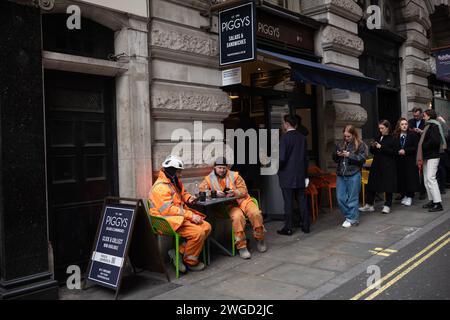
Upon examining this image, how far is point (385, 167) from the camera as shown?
28.2ft

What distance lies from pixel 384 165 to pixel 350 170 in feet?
5.28

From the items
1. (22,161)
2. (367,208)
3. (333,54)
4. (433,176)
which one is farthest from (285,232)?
(333,54)

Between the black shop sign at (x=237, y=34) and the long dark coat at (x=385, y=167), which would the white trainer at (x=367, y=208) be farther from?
the black shop sign at (x=237, y=34)

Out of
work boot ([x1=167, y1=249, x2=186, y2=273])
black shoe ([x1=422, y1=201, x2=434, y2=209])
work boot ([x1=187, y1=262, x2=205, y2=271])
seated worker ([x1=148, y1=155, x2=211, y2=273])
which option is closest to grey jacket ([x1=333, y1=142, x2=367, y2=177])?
black shoe ([x1=422, y1=201, x2=434, y2=209])

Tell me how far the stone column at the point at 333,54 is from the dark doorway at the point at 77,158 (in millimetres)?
5711

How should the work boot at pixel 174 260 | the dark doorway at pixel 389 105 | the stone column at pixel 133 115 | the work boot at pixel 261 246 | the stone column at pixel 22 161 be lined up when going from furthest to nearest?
the dark doorway at pixel 389 105 < the work boot at pixel 261 246 < the stone column at pixel 133 115 < the work boot at pixel 174 260 < the stone column at pixel 22 161

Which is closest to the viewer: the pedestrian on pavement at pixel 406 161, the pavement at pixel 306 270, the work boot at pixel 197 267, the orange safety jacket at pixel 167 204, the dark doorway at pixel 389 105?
the pavement at pixel 306 270

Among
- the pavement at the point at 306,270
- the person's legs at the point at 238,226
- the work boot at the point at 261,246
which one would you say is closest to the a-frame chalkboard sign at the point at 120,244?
the pavement at the point at 306,270

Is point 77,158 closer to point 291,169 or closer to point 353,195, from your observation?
point 291,169

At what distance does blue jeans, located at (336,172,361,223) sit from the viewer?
293 inches

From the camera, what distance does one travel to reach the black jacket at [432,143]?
27.2 ft

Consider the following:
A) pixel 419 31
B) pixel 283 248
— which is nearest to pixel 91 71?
A: pixel 283 248

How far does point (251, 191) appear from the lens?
27.2 feet

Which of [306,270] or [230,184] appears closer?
[306,270]
